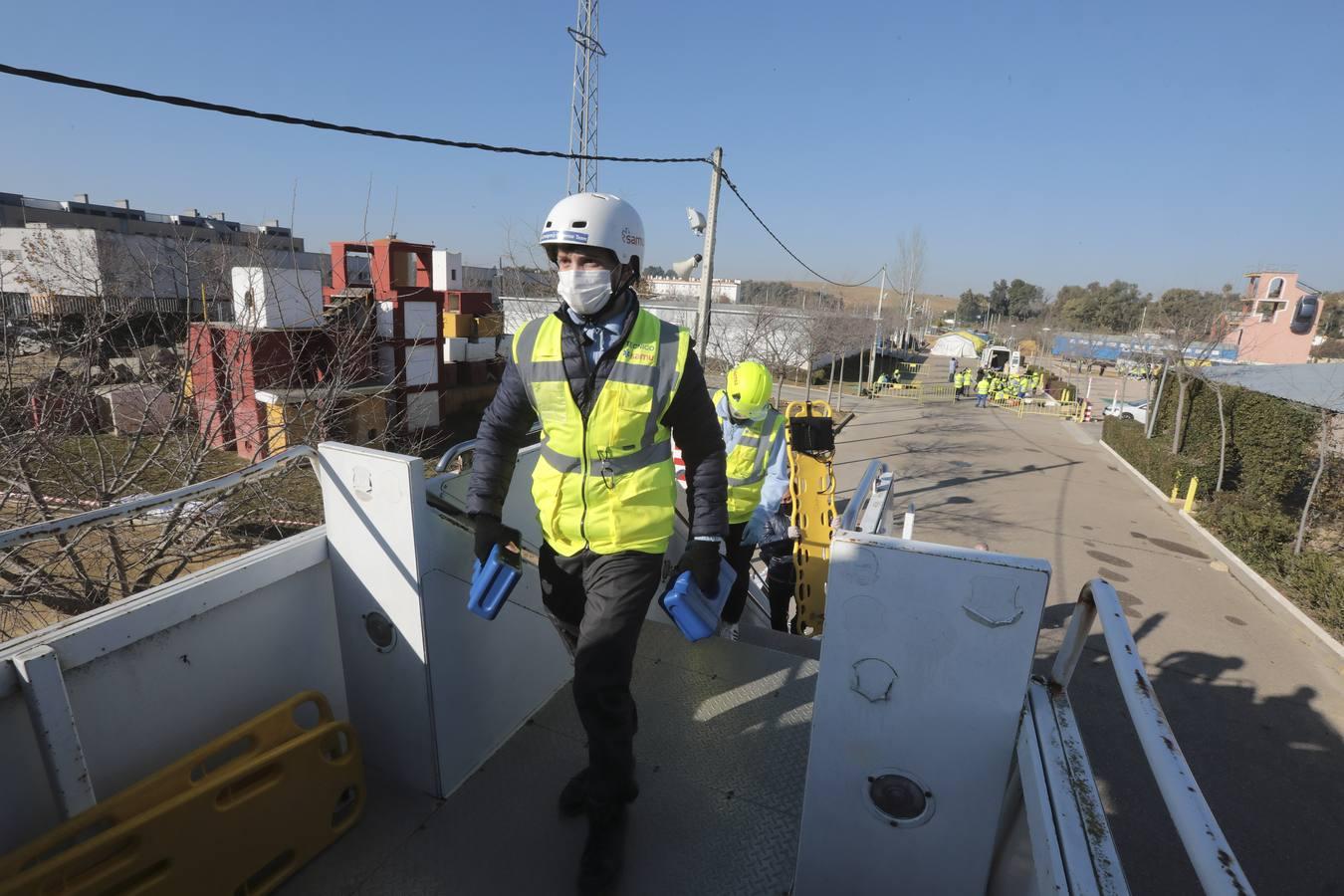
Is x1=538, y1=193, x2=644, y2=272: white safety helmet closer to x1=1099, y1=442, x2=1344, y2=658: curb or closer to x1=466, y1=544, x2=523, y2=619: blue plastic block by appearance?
x1=466, y1=544, x2=523, y2=619: blue plastic block

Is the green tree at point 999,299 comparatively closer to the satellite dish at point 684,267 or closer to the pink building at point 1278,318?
the pink building at point 1278,318

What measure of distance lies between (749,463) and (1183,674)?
5777 mm

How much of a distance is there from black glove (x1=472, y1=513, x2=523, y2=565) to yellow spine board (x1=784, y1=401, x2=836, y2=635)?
288 centimetres

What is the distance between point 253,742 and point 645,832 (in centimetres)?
138

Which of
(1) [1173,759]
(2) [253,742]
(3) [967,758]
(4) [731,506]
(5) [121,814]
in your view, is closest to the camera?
(1) [1173,759]

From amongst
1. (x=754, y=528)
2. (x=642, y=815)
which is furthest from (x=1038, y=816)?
(x=754, y=528)

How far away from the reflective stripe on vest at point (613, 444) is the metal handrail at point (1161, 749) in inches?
47.9

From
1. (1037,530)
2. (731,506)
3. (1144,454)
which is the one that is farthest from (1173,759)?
(1144,454)

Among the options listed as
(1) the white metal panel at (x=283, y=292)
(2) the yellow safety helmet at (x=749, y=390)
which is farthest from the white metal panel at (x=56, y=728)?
(1) the white metal panel at (x=283, y=292)

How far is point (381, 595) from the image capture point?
2457 mm

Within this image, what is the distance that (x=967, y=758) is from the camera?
66.9 inches

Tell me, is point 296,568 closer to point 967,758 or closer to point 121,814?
point 121,814

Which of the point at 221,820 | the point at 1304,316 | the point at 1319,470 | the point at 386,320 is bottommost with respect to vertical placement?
the point at 1319,470

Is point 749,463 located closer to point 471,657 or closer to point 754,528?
point 754,528
